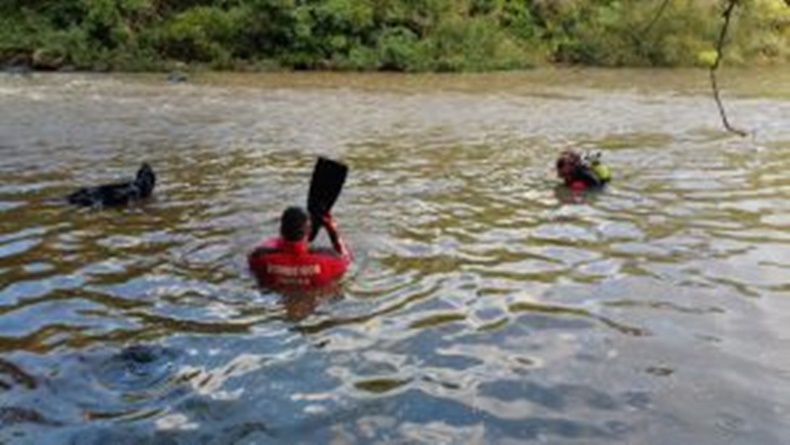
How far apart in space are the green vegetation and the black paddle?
22.3 m

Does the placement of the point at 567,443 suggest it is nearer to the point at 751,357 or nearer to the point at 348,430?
the point at 348,430

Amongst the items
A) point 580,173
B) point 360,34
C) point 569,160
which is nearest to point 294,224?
point 580,173

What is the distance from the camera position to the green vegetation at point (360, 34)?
31859 mm

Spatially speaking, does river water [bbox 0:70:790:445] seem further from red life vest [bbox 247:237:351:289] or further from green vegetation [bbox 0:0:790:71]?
green vegetation [bbox 0:0:790:71]

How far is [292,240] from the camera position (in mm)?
8547

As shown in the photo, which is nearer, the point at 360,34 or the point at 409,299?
the point at 409,299

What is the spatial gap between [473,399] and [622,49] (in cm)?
3010

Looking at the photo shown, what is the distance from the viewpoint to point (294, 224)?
8477 millimetres

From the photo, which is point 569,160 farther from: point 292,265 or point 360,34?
point 360,34

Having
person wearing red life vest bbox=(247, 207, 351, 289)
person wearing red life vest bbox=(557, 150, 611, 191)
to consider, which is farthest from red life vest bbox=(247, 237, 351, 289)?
person wearing red life vest bbox=(557, 150, 611, 191)

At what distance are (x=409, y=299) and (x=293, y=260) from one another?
985mm

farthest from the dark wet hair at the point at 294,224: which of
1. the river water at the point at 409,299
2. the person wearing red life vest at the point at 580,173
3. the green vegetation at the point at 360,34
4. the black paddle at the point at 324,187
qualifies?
the green vegetation at the point at 360,34

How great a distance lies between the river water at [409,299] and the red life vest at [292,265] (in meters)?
0.27

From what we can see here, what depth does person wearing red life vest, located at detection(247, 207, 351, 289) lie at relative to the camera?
8500mm
